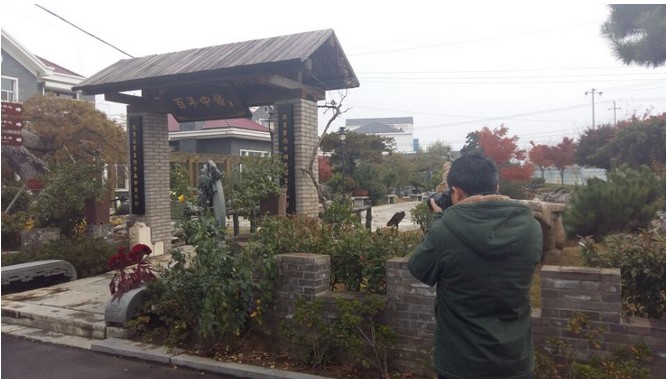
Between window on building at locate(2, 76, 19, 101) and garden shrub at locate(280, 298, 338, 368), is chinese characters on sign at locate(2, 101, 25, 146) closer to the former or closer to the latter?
garden shrub at locate(280, 298, 338, 368)

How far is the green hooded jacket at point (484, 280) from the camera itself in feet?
7.48

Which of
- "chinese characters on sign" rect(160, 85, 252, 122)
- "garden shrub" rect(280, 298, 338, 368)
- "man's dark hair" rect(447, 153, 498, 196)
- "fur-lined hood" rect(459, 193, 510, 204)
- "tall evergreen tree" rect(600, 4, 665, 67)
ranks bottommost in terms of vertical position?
"garden shrub" rect(280, 298, 338, 368)

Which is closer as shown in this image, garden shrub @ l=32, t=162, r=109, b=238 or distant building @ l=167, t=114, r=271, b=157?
garden shrub @ l=32, t=162, r=109, b=238

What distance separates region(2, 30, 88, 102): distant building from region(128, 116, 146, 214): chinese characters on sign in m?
17.0

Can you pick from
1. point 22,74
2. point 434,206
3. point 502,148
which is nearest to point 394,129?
point 502,148

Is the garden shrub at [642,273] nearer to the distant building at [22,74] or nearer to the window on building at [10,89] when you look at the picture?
the distant building at [22,74]

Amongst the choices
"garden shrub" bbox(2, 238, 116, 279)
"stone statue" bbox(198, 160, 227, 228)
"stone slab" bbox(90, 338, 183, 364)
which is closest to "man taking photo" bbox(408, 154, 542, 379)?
"stone slab" bbox(90, 338, 183, 364)

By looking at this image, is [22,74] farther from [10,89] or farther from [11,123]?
[11,123]

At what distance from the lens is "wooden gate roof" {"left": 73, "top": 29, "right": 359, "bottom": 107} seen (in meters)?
7.66

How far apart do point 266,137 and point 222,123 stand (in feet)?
8.84

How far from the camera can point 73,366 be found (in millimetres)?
4949

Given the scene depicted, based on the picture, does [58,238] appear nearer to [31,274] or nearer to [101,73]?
[31,274]

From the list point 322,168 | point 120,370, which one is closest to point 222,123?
point 322,168

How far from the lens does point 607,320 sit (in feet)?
12.1
